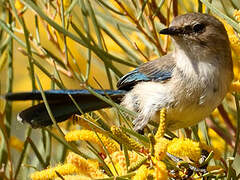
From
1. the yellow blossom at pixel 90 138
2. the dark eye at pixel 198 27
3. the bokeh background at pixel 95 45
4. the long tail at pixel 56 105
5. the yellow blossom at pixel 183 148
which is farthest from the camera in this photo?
the dark eye at pixel 198 27

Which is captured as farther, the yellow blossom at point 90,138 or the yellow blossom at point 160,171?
the yellow blossom at point 90,138

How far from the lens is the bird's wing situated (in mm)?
2873

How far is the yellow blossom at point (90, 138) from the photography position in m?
1.58

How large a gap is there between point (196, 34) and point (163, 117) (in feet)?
4.85

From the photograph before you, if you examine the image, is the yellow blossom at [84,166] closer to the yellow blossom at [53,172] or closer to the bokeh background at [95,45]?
the yellow blossom at [53,172]

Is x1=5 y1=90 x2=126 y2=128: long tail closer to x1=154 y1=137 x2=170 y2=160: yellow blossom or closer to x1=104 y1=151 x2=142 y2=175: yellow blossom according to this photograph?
x1=104 y1=151 x2=142 y2=175: yellow blossom

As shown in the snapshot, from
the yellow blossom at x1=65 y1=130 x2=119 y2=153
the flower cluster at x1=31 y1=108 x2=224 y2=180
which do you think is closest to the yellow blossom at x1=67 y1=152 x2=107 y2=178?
the flower cluster at x1=31 y1=108 x2=224 y2=180

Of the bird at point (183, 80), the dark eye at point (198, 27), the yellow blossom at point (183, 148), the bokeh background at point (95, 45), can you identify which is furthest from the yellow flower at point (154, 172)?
the dark eye at point (198, 27)

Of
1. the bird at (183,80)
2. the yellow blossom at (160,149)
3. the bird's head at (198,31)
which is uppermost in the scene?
the bird's head at (198,31)

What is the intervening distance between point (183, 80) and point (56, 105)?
2.40 feet

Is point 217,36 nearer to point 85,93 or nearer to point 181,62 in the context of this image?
point 181,62

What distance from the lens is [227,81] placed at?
2.68 meters

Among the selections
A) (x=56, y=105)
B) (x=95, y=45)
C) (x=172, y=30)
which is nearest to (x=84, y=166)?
(x=95, y=45)

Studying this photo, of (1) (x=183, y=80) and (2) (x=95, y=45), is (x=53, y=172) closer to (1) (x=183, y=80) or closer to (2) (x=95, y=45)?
(2) (x=95, y=45)
